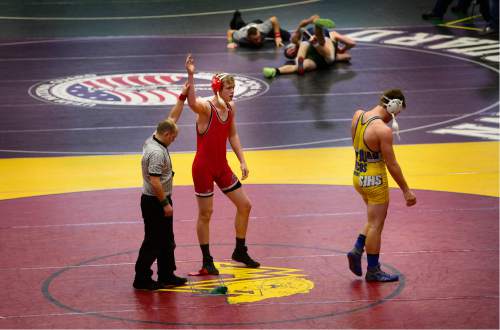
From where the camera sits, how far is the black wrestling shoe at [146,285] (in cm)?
913

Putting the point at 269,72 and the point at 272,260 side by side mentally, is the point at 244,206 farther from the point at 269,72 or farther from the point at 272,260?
the point at 269,72

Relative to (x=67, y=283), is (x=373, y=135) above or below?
above

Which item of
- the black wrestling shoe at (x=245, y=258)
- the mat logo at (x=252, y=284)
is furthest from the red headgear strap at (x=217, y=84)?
the mat logo at (x=252, y=284)

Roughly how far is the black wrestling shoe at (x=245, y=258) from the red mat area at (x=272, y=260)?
0.20 m

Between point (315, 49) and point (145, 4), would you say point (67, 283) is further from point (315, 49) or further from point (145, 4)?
point (145, 4)

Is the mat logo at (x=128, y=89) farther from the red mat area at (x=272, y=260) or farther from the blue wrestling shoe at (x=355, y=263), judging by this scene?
the blue wrestling shoe at (x=355, y=263)

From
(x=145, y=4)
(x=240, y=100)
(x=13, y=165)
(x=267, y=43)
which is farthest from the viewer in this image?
(x=145, y=4)

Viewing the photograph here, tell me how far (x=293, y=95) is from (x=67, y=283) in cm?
935

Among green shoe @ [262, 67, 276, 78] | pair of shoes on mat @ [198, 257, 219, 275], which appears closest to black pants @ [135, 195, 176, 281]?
pair of shoes on mat @ [198, 257, 219, 275]

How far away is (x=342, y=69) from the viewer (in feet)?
66.2

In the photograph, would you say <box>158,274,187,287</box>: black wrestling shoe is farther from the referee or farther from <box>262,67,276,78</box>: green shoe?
<box>262,67,276,78</box>: green shoe

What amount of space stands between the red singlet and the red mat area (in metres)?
0.80

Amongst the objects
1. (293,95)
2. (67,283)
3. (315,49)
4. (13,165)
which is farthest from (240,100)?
(67,283)

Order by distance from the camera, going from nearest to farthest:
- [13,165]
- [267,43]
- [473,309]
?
[473,309] → [13,165] → [267,43]
